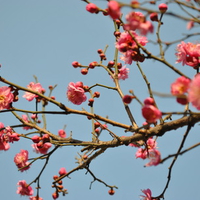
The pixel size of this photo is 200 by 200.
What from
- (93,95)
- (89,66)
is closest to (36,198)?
(93,95)

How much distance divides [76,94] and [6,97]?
0.62m

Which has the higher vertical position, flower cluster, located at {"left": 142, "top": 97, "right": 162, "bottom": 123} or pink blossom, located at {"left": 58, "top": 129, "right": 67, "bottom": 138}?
pink blossom, located at {"left": 58, "top": 129, "right": 67, "bottom": 138}

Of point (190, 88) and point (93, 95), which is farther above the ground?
point (93, 95)

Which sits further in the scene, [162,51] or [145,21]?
[162,51]

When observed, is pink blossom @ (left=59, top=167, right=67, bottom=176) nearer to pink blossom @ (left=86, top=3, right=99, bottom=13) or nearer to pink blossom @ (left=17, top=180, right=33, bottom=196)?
pink blossom @ (left=17, top=180, right=33, bottom=196)

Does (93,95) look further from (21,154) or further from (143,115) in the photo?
(143,115)

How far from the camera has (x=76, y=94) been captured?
2.57 meters

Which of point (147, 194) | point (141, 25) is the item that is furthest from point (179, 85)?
point (147, 194)

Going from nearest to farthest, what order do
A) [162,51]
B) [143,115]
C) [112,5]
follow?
[112,5]
[143,115]
[162,51]

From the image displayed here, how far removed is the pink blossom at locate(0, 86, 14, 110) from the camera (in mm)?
2148

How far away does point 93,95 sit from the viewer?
2.75m

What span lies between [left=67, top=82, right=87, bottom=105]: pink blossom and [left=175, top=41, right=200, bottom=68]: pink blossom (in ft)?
2.82

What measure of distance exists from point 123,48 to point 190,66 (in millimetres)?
512

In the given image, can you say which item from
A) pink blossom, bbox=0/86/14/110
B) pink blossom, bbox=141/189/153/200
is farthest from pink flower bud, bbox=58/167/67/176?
pink blossom, bbox=0/86/14/110
